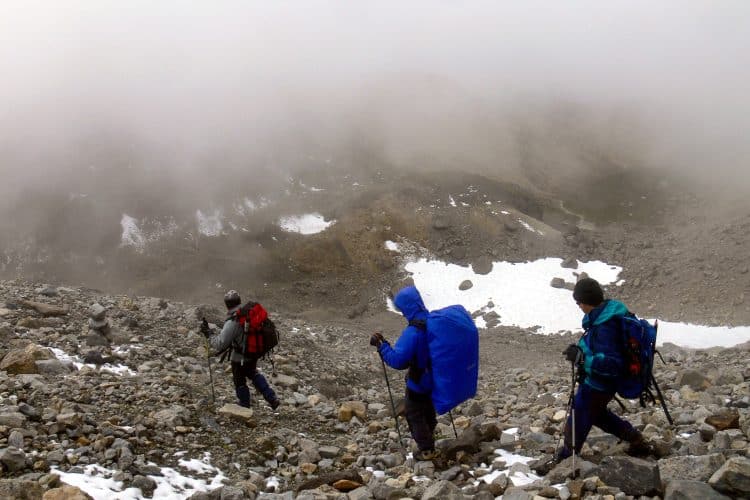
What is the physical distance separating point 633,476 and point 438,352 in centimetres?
213

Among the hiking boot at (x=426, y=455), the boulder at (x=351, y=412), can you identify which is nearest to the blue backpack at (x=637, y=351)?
the hiking boot at (x=426, y=455)

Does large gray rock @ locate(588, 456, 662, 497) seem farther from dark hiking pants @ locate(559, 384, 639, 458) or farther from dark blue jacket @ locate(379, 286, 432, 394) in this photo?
dark blue jacket @ locate(379, 286, 432, 394)

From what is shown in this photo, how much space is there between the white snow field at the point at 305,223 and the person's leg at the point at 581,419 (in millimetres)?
37731

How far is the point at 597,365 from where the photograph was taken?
5.24 m

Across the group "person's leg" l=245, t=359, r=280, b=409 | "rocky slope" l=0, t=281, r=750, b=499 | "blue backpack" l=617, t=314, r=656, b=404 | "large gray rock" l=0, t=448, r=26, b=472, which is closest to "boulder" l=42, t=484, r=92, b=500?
"rocky slope" l=0, t=281, r=750, b=499

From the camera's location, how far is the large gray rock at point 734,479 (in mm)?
4305

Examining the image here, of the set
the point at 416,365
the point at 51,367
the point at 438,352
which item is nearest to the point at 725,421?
the point at 438,352

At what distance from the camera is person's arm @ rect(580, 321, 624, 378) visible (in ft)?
17.1

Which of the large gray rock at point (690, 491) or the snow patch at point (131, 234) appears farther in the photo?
the snow patch at point (131, 234)

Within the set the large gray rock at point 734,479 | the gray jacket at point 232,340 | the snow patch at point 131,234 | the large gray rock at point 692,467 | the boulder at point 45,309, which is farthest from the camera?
the snow patch at point 131,234

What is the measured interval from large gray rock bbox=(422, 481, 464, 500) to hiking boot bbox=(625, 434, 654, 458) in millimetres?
1968

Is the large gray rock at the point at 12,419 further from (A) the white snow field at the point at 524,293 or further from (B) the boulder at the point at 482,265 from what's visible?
(B) the boulder at the point at 482,265

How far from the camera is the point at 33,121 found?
174 feet

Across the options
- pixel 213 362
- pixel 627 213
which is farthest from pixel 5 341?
pixel 627 213
